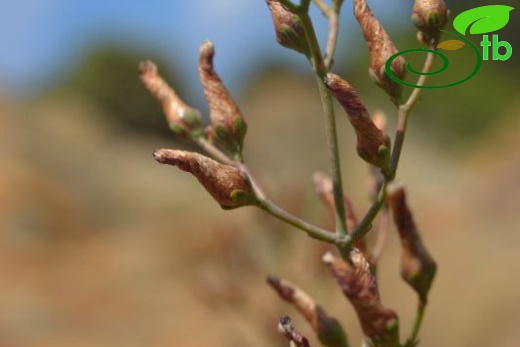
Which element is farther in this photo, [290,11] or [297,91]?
[297,91]

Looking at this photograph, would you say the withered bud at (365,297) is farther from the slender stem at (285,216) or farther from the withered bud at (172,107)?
the withered bud at (172,107)

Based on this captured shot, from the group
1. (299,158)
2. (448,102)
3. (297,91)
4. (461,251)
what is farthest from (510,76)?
(461,251)

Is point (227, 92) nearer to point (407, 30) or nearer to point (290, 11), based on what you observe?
point (290, 11)

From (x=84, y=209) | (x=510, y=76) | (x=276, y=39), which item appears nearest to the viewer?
(x=276, y=39)

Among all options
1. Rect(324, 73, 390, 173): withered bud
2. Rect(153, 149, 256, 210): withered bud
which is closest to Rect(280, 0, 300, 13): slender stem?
Rect(324, 73, 390, 173): withered bud

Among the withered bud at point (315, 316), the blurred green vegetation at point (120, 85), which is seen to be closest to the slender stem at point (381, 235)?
the withered bud at point (315, 316)

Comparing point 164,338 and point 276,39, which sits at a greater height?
point 276,39

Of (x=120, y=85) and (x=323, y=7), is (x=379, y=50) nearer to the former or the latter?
(x=323, y=7)
